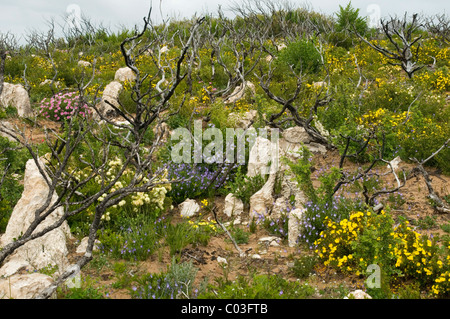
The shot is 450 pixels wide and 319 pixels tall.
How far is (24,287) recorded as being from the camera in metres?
3.76

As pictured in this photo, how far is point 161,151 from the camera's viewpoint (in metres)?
8.14

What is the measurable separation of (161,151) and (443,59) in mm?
11876

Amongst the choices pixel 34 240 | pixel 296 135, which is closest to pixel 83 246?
pixel 34 240

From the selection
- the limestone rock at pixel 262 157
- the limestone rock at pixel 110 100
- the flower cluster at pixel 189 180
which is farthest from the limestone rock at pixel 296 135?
the limestone rock at pixel 110 100

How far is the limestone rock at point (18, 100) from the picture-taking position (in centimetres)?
1153

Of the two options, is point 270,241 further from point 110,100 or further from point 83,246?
point 110,100

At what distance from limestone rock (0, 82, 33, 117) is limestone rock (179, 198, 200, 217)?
287 inches

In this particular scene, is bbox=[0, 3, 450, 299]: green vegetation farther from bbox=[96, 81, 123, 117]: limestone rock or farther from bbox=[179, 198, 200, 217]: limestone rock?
bbox=[96, 81, 123, 117]: limestone rock

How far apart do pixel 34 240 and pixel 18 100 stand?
7955mm

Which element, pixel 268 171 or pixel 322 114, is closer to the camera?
pixel 268 171

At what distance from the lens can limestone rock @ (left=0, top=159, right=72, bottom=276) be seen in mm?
4746

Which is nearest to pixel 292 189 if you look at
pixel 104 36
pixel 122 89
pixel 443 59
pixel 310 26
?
pixel 122 89
